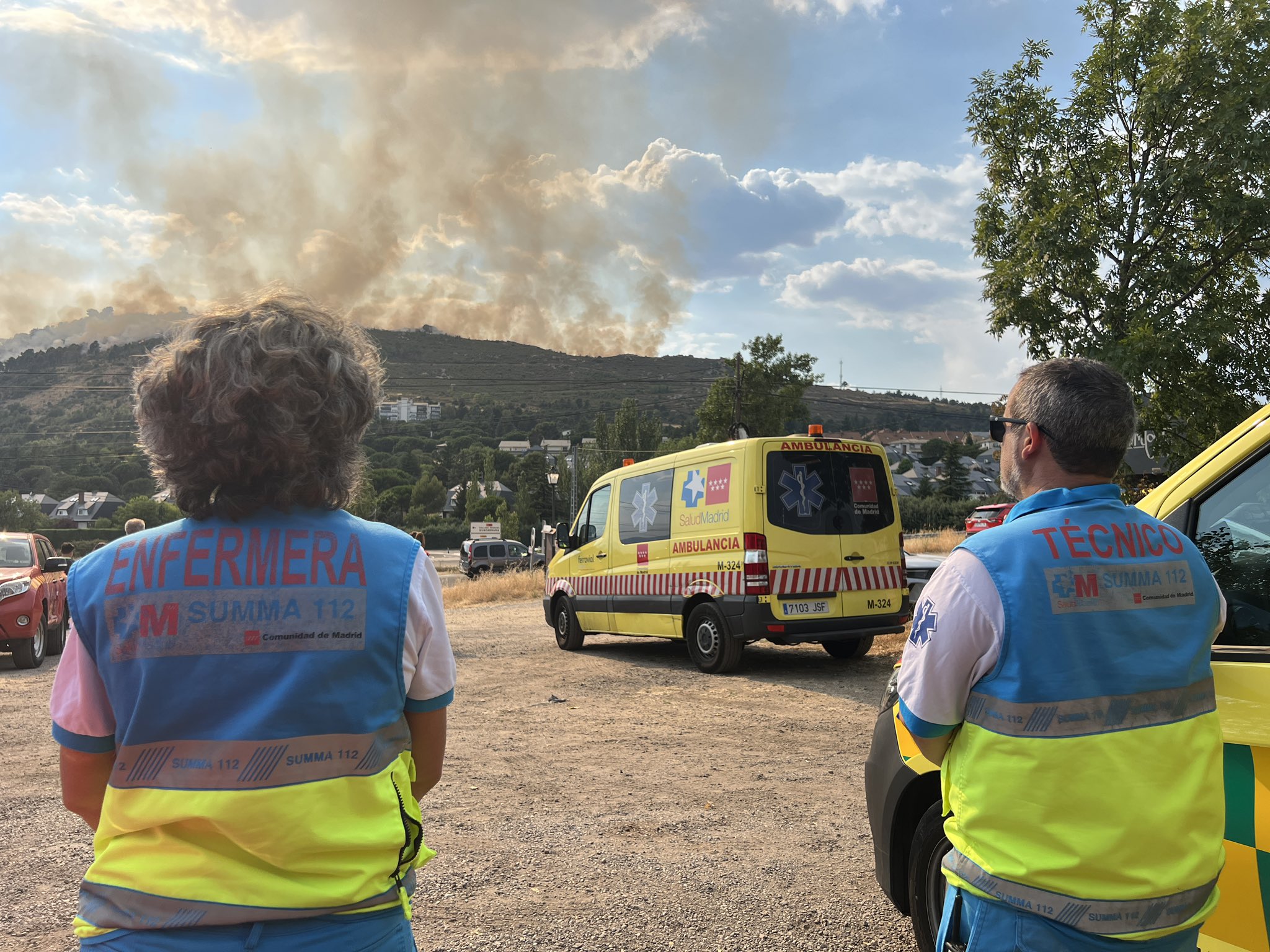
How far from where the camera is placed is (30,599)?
10.8 m

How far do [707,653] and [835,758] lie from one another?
139 inches

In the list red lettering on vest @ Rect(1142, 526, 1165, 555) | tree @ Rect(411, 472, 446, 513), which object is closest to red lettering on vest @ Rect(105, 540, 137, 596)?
red lettering on vest @ Rect(1142, 526, 1165, 555)

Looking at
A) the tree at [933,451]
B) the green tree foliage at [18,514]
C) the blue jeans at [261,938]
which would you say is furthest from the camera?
the tree at [933,451]

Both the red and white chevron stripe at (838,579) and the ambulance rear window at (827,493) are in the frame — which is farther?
the ambulance rear window at (827,493)

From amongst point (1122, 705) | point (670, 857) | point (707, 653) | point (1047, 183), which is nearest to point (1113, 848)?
point (1122, 705)

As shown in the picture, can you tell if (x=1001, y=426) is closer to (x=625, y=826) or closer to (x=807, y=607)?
(x=625, y=826)

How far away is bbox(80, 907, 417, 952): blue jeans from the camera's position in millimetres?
1416

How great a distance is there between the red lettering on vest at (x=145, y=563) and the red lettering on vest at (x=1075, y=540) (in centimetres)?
158

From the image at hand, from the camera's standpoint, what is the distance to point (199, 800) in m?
1.45

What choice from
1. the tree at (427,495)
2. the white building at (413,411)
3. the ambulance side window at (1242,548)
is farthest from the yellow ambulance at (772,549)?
the white building at (413,411)

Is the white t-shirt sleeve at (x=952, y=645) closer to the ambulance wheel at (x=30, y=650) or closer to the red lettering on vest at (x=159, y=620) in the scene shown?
the red lettering on vest at (x=159, y=620)

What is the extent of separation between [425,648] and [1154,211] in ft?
Answer: 38.5

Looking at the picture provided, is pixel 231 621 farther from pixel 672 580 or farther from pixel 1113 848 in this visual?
pixel 672 580

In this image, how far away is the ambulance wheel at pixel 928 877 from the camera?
2926 mm
